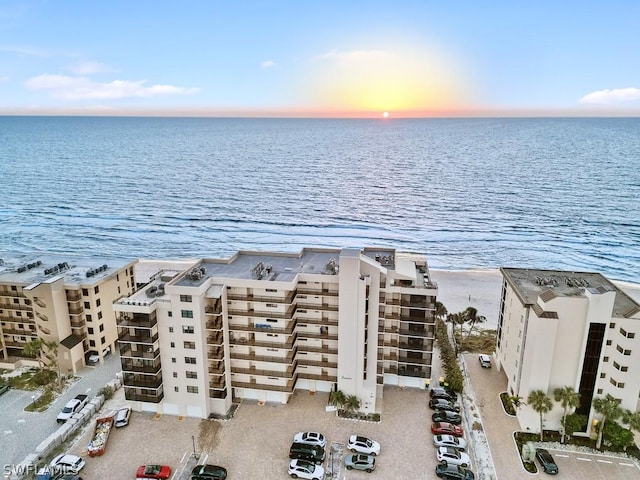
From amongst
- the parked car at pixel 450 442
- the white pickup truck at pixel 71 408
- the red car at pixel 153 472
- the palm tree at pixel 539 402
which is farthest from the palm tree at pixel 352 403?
the white pickup truck at pixel 71 408

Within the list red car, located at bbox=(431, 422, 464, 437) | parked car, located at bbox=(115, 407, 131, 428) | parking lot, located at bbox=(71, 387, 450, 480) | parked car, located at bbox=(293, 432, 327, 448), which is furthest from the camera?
parked car, located at bbox=(115, 407, 131, 428)

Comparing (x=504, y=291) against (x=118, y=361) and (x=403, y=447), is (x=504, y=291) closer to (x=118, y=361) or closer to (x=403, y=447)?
(x=403, y=447)

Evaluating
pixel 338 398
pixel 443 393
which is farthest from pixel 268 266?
pixel 443 393

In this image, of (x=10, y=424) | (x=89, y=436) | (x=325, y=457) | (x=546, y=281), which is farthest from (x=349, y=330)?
(x=10, y=424)

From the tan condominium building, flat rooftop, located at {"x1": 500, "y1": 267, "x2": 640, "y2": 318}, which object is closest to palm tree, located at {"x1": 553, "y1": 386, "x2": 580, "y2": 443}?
flat rooftop, located at {"x1": 500, "y1": 267, "x2": 640, "y2": 318}

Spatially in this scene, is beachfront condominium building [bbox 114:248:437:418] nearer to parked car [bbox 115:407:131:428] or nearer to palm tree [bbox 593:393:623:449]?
parked car [bbox 115:407:131:428]

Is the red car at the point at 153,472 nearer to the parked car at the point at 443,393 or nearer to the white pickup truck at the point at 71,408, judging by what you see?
the white pickup truck at the point at 71,408
